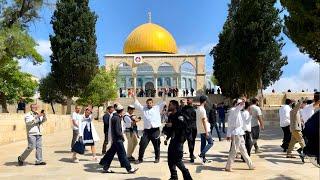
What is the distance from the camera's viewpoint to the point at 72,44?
121 feet

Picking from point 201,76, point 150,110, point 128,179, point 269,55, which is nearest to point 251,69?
point 269,55

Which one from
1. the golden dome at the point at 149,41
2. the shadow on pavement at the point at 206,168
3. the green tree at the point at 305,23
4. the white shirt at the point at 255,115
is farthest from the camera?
the golden dome at the point at 149,41

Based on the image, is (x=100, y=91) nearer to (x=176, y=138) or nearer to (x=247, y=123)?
(x=247, y=123)

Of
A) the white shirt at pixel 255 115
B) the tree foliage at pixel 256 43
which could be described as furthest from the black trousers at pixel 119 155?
the tree foliage at pixel 256 43

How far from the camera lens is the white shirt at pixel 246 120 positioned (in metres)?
11.7

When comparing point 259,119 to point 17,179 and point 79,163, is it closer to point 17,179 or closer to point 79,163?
point 79,163

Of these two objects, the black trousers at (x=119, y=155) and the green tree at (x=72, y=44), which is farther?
the green tree at (x=72, y=44)

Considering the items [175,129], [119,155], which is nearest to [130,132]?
[119,155]

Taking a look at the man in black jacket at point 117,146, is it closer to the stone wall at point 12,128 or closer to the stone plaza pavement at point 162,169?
the stone plaza pavement at point 162,169

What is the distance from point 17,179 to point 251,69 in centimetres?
2427

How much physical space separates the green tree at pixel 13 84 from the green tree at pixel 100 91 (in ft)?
24.1

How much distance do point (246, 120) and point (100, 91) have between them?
3829cm

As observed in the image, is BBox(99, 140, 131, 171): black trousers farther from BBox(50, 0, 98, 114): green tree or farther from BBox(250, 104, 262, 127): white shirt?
BBox(50, 0, 98, 114): green tree

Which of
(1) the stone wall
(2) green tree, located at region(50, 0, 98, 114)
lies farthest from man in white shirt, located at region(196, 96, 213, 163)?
(2) green tree, located at region(50, 0, 98, 114)
